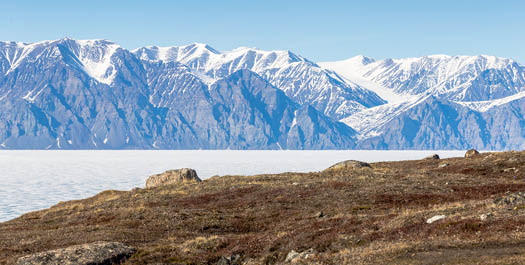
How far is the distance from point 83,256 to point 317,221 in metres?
14.9

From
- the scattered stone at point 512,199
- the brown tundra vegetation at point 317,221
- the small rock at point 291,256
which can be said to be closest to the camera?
the brown tundra vegetation at point 317,221

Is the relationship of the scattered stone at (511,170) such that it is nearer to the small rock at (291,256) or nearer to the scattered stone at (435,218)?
the scattered stone at (435,218)

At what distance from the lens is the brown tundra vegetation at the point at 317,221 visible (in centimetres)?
2733

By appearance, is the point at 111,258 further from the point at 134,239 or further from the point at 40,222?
the point at 40,222

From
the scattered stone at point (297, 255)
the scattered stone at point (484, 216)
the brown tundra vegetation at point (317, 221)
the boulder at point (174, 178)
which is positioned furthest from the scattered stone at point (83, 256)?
the boulder at point (174, 178)

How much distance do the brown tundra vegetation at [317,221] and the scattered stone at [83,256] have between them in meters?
0.87

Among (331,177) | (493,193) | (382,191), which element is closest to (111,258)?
(382,191)

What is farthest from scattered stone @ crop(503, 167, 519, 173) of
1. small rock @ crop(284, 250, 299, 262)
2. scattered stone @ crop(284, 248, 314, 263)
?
small rock @ crop(284, 250, 299, 262)

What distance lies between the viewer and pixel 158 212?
2012 inches

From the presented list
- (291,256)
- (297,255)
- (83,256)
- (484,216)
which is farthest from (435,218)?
(83,256)

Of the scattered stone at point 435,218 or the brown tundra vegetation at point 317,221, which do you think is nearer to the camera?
the brown tundra vegetation at point 317,221

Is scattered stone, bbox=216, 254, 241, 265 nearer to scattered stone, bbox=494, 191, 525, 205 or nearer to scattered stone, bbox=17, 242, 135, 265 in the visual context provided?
scattered stone, bbox=17, 242, 135, 265

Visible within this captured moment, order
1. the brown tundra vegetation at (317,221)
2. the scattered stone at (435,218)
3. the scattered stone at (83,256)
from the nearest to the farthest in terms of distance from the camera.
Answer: the brown tundra vegetation at (317,221) → the scattered stone at (435,218) → the scattered stone at (83,256)

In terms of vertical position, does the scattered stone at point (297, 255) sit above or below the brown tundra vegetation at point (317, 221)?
below
